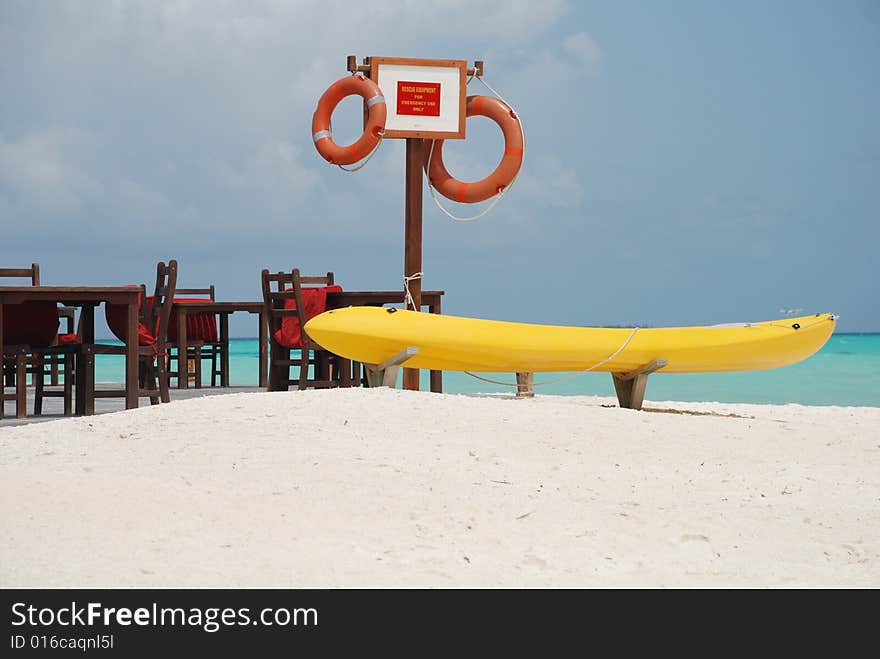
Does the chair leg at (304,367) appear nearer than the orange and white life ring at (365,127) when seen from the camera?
No

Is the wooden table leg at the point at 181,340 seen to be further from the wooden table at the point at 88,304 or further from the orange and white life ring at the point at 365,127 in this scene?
the orange and white life ring at the point at 365,127

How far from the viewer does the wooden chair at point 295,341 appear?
6.61m

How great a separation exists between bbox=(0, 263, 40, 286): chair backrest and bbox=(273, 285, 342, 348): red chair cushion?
1.60 m

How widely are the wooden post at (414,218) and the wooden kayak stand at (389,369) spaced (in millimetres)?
640

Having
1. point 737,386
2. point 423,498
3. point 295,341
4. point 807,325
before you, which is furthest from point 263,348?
point 737,386

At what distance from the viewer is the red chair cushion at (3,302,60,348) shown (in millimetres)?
5914

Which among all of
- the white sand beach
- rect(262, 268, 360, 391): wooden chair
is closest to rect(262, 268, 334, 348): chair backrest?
rect(262, 268, 360, 391): wooden chair

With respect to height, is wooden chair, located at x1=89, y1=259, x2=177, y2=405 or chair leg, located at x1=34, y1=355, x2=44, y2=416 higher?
wooden chair, located at x1=89, y1=259, x2=177, y2=405

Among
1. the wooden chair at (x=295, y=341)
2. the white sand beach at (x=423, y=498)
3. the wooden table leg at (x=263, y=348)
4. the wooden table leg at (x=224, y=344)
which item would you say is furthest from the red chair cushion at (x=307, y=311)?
the wooden table leg at (x=224, y=344)

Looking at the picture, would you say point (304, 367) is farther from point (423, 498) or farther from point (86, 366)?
point (423, 498)

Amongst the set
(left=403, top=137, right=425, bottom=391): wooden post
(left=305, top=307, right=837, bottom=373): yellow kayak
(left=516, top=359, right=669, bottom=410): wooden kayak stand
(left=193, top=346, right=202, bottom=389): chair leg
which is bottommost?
(left=193, top=346, right=202, bottom=389): chair leg

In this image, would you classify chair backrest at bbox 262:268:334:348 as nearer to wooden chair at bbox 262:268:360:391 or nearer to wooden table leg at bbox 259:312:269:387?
wooden chair at bbox 262:268:360:391

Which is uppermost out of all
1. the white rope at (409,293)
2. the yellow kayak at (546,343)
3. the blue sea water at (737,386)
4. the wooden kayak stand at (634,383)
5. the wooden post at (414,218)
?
the wooden post at (414,218)
